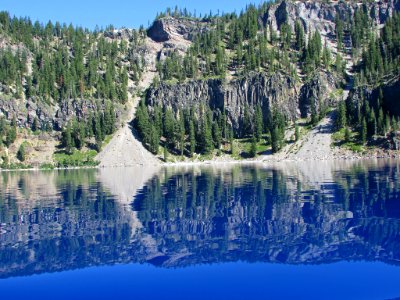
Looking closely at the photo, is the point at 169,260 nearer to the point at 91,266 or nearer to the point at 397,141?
→ the point at 91,266

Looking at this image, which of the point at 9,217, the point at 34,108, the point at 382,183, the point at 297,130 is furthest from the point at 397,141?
the point at 34,108

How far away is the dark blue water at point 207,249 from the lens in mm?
22609

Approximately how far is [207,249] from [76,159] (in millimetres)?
149025

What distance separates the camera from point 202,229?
36.2 metres

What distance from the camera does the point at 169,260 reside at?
2772cm

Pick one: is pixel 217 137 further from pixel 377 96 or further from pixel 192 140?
pixel 377 96

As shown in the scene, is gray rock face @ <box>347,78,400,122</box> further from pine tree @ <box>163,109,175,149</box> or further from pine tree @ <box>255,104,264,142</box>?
pine tree @ <box>163,109,175,149</box>

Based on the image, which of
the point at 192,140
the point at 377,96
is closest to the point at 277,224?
the point at 192,140

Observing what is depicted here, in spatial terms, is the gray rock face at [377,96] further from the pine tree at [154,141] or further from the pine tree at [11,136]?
the pine tree at [11,136]

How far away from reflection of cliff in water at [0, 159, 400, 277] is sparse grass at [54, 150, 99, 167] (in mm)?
109323

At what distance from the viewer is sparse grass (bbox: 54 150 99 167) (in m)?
167

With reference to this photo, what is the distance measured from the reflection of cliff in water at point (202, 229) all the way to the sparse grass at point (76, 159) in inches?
4304

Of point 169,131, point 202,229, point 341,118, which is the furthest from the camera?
point 169,131

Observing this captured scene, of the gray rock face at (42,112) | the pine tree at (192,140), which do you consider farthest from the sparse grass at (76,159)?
the pine tree at (192,140)
